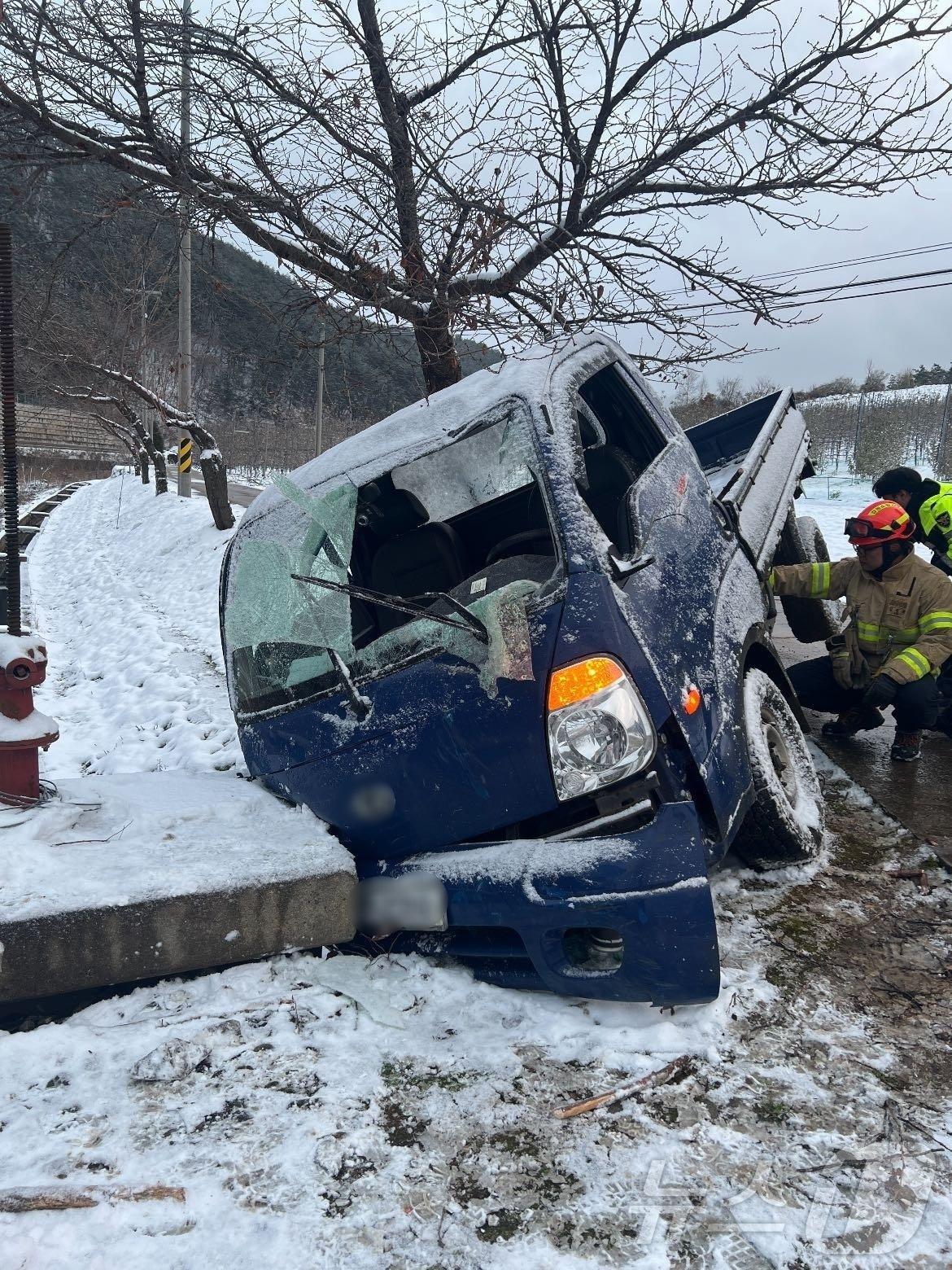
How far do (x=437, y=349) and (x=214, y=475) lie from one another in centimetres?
960

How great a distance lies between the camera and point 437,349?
6230 mm

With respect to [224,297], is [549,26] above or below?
above

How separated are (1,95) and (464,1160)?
6.55m

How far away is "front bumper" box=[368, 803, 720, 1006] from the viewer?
219 centimetres

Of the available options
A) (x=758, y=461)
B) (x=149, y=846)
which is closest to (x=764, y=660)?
(x=758, y=461)

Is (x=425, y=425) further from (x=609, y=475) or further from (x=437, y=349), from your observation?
Result: (x=437, y=349)

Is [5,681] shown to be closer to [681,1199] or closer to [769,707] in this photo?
[681,1199]

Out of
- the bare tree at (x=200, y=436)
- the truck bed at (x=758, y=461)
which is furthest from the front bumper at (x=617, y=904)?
the bare tree at (x=200, y=436)

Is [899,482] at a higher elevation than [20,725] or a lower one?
higher

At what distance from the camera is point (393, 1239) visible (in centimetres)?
169

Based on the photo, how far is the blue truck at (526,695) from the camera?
2.27 m

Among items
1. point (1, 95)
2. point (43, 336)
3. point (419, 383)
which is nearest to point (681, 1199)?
point (419, 383)

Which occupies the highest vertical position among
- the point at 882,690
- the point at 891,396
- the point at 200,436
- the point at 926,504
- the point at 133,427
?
the point at 891,396

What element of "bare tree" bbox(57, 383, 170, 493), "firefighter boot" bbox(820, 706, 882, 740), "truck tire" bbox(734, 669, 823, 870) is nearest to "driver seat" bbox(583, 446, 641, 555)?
"truck tire" bbox(734, 669, 823, 870)
